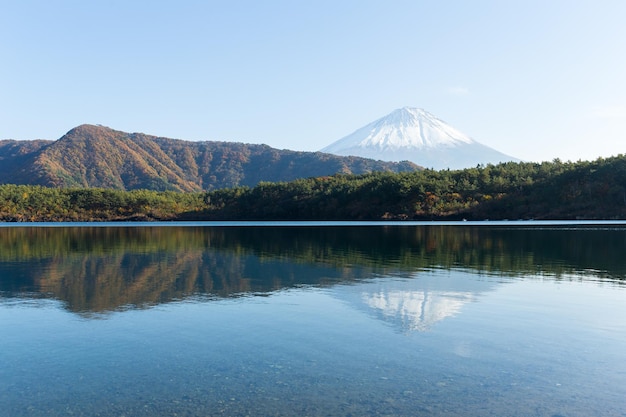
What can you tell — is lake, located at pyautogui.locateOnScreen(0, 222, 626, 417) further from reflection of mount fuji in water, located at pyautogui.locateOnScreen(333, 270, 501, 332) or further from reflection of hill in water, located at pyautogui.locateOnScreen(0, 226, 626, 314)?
reflection of hill in water, located at pyautogui.locateOnScreen(0, 226, 626, 314)

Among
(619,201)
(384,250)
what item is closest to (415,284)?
(384,250)

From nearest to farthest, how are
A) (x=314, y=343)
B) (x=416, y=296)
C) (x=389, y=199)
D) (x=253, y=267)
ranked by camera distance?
(x=314, y=343) → (x=416, y=296) → (x=253, y=267) → (x=389, y=199)

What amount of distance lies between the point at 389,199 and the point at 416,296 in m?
114

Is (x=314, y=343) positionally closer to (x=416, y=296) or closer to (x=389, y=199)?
(x=416, y=296)

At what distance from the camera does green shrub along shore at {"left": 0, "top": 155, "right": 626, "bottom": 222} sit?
111m

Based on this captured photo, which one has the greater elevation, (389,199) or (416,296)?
(389,199)

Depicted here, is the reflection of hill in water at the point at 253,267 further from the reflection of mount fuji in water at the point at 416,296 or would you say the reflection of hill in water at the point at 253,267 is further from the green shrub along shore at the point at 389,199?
the green shrub along shore at the point at 389,199

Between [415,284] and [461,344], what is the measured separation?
1002cm

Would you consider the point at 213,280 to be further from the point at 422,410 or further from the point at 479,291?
the point at 422,410

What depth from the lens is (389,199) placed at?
13300 cm

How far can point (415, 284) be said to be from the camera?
75.9 ft

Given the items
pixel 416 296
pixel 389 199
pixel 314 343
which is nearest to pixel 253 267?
pixel 416 296

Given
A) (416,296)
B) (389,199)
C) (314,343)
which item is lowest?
(314,343)

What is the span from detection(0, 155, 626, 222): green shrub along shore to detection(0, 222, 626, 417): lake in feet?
300
